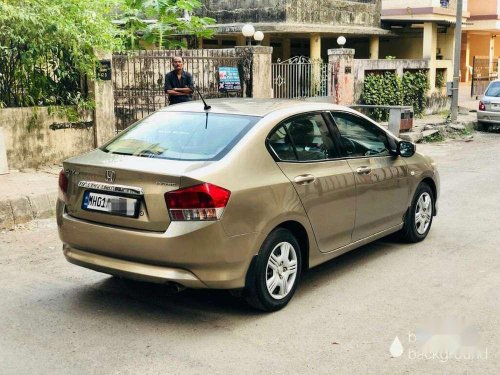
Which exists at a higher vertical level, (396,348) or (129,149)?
(129,149)

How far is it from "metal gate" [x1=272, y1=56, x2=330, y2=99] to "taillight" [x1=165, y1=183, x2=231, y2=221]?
11606mm

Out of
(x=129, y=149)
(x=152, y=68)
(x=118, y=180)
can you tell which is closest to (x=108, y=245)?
(x=118, y=180)

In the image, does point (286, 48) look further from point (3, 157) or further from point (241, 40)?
point (3, 157)

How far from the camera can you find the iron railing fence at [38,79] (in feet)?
33.1

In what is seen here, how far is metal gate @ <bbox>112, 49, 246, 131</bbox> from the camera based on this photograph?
12586 millimetres

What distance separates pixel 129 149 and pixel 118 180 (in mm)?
572

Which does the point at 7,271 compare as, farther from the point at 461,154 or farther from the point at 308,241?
the point at 461,154

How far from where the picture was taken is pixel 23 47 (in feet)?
33.3

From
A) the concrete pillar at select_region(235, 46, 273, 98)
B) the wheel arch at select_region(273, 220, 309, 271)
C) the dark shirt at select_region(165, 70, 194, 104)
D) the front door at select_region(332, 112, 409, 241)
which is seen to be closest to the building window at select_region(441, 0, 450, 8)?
the concrete pillar at select_region(235, 46, 273, 98)

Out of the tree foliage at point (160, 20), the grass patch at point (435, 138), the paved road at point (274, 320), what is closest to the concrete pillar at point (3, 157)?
the paved road at point (274, 320)

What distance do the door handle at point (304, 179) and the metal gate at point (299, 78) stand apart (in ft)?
35.3

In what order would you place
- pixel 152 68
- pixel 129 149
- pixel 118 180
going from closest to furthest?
pixel 118 180 < pixel 129 149 < pixel 152 68

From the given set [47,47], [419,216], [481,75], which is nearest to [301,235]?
[419,216]

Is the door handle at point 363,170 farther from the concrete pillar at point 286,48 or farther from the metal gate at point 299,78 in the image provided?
the concrete pillar at point 286,48
